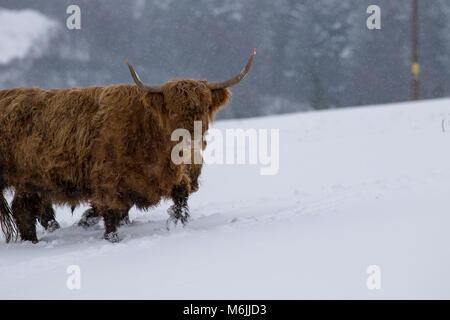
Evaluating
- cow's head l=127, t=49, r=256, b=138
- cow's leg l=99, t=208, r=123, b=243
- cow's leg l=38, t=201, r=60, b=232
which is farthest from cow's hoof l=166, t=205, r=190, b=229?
cow's leg l=38, t=201, r=60, b=232

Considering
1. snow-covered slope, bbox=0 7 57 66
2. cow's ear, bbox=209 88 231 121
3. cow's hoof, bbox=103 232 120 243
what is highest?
snow-covered slope, bbox=0 7 57 66

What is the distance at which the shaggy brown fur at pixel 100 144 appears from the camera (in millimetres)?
4047

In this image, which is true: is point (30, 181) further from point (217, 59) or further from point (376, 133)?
point (217, 59)

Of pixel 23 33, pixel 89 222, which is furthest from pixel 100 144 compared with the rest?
pixel 23 33

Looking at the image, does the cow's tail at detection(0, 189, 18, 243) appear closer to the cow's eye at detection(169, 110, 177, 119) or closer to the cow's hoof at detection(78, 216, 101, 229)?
the cow's hoof at detection(78, 216, 101, 229)

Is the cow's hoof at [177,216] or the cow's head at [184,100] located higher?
the cow's head at [184,100]

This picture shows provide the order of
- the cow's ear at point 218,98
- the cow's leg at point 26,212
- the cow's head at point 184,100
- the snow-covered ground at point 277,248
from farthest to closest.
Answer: the cow's leg at point 26,212 → the cow's ear at point 218,98 → the cow's head at point 184,100 → the snow-covered ground at point 277,248

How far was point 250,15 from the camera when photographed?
131 ft

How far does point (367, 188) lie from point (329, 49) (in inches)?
1343

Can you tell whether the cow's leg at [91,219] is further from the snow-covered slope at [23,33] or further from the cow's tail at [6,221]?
the snow-covered slope at [23,33]

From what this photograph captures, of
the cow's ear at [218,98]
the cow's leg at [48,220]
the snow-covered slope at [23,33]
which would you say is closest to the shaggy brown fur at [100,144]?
the cow's ear at [218,98]

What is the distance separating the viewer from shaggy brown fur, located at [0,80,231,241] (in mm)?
4047

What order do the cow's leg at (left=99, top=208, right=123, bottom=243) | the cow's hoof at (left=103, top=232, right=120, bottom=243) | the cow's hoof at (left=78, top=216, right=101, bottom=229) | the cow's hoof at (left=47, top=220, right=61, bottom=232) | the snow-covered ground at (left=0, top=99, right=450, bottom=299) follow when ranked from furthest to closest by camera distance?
the cow's hoof at (left=47, top=220, right=61, bottom=232)
the cow's hoof at (left=78, top=216, right=101, bottom=229)
the cow's leg at (left=99, top=208, right=123, bottom=243)
the cow's hoof at (left=103, top=232, right=120, bottom=243)
the snow-covered ground at (left=0, top=99, right=450, bottom=299)

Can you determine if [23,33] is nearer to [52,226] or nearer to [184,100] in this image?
[52,226]
